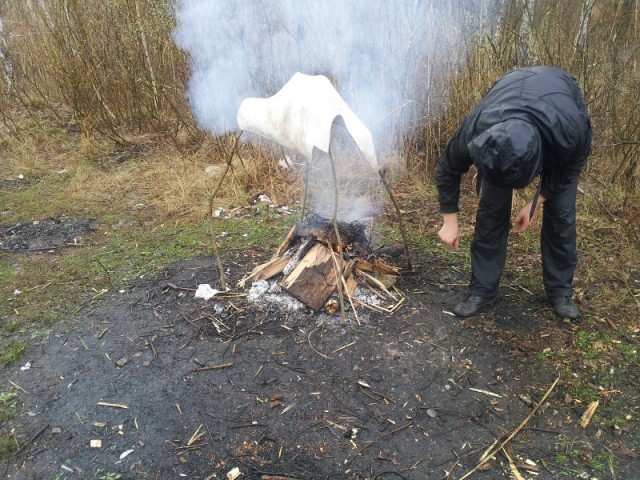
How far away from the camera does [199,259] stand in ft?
13.6

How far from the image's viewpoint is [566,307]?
3.14 meters

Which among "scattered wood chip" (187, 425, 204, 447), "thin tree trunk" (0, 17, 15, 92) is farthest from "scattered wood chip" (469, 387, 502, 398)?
"thin tree trunk" (0, 17, 15, 92)

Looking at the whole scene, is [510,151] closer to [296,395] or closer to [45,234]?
[296,395]

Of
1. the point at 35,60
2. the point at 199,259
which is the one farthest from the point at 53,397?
the point at 35,60

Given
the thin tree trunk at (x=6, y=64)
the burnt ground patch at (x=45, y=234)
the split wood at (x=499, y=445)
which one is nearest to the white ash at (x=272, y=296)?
the split wood at (x=499, y=445)

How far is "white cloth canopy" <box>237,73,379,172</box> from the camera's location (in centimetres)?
265

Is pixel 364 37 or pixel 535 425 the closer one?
pixel 535 425

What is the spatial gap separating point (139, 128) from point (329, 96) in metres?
5.74

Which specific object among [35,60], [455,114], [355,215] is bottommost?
[355,215]

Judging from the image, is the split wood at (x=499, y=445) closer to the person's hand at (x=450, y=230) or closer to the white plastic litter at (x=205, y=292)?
the person's hand at (x=450, y=230)

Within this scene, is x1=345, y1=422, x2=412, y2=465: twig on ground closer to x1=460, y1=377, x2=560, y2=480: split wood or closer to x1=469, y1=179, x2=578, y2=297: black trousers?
x1=460, y1=377, x2=560, y2=480: split wood

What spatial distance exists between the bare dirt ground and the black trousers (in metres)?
0.23

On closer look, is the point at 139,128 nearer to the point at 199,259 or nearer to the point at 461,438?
the point at 199,259

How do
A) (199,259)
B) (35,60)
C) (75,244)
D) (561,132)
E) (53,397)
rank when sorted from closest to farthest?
1. (561,132)
2. (53,397)
3. (199,259)
4. (75,244)
5. (35,60)
